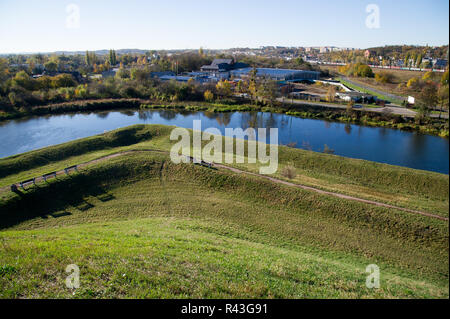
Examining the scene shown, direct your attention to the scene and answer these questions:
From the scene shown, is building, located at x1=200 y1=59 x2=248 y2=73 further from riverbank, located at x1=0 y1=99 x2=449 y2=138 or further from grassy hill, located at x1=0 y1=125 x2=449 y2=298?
grassy hill, located at x1=0 y1=125 x2=449 y2=298

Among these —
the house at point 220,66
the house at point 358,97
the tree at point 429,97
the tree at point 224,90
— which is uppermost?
the house at point 220,66

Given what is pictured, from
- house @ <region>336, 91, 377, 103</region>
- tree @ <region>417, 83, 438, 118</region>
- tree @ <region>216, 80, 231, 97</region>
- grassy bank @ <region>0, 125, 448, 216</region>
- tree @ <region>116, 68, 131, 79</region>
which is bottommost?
grassy bank @ <region>0, 125, 448, 216</region>

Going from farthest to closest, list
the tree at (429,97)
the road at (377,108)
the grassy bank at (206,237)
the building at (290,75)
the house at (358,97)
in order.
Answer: the building at (290,75) → the house at (358,97) → the road at (377,108) → the grassy bank at (206,237) → the tree at (429,97)

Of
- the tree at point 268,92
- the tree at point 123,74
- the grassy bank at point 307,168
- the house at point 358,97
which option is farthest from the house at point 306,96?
the tree at point 123,74

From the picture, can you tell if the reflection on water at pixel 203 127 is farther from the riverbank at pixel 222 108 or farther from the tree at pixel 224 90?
the tree at pixel 224 90

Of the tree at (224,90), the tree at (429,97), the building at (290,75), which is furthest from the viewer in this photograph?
the building at (290,75)

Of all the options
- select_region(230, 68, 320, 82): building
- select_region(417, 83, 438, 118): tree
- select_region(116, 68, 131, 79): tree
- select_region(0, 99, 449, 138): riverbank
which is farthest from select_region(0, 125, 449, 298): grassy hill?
select_region(230, 68, 320, 82): building
